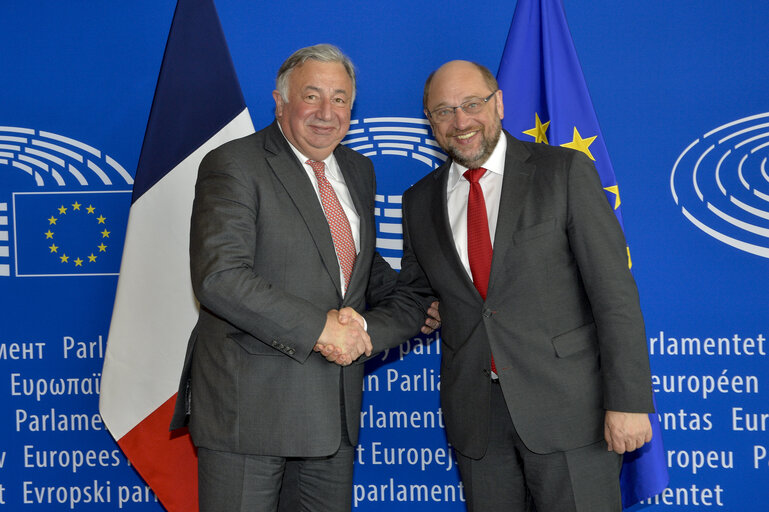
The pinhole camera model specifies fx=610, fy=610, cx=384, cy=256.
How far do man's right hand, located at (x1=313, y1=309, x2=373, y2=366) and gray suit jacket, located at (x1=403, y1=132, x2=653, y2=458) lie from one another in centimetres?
Result: 37

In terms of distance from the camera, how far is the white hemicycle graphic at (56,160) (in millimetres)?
3141

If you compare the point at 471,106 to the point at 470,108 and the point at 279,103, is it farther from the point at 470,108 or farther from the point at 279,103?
the point at 279,103

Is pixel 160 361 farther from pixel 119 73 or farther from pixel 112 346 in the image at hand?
pixel 119 73

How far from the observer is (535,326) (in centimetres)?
197

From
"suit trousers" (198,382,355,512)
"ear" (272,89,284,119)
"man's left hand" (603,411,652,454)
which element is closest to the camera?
"man's left hand" (603,411,652,454)

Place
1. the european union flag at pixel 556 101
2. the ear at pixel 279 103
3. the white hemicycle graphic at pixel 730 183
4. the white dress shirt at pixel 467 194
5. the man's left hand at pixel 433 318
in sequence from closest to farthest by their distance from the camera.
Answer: the white dress shirt at pixel 467 194 → the ear at pixel 279 103 → the man's left hand at pixel 433 318 → the european union flag at pixel 556 101 → the white hemicycle graphic at pixel 730 183

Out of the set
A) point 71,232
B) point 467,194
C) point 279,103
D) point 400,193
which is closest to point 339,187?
point 279,103

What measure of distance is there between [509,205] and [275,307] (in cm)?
82

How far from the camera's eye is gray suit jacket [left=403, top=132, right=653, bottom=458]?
188 centimetres

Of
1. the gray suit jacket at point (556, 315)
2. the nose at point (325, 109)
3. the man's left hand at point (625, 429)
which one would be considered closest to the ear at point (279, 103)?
the nose at point (325, 109)

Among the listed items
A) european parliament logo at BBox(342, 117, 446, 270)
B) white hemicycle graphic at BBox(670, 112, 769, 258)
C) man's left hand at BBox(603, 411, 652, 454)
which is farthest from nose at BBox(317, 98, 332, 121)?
white hemicycle graphic at BBox(670, 112, 769, 258)

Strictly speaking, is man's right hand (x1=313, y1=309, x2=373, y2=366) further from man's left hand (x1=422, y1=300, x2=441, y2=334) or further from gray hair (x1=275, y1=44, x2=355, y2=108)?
gray hair (x1=275, y1=44, x2=355, y2=108)

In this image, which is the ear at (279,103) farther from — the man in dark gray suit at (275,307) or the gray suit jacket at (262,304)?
the gray suit jacket at (262,304)

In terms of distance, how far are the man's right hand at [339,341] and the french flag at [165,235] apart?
1.06m
